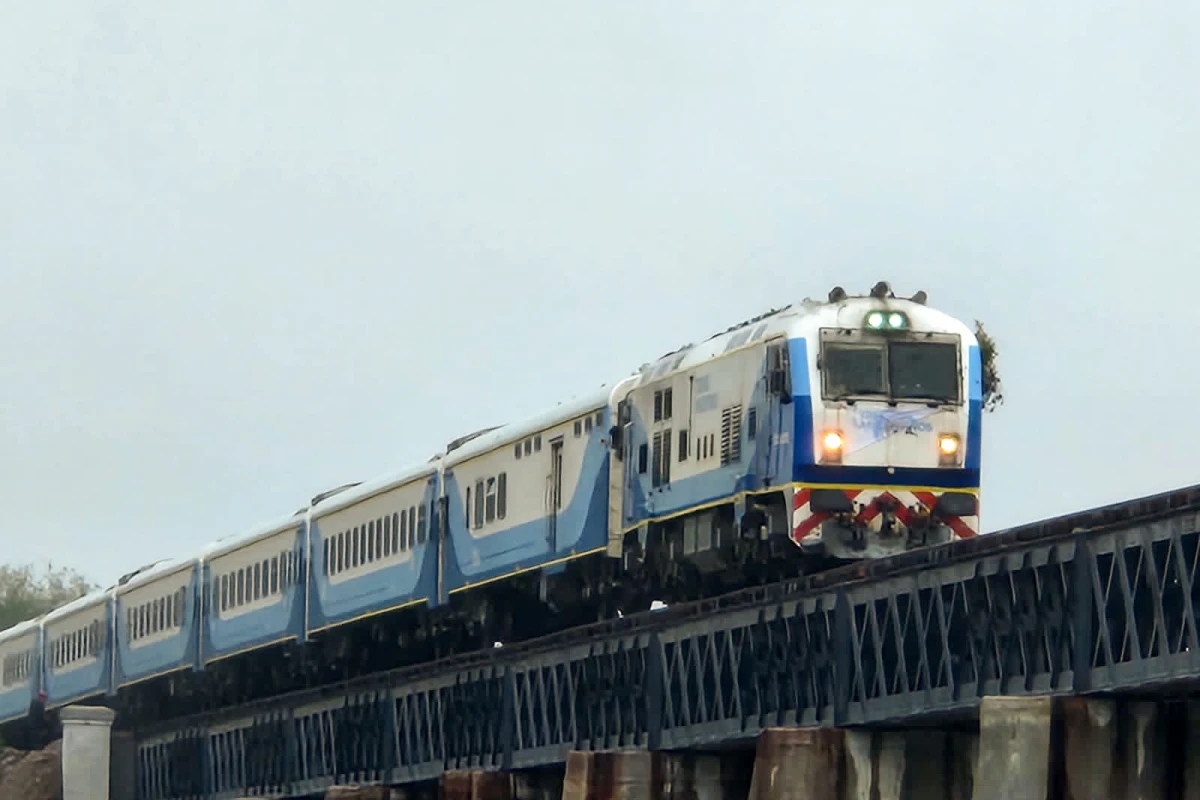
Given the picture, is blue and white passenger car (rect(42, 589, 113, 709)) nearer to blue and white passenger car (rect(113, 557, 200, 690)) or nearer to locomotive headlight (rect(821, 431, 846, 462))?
blue and white passenger car (rect(113, 557, 200, 690))

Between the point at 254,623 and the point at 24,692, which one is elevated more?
the point at 254,623

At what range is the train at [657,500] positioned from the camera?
29531 millimetres

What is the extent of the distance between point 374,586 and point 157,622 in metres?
14.4

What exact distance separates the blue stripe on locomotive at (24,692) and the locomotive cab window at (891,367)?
43.7m

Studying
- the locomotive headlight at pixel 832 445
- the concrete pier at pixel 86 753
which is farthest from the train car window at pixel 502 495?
the concrete pier at pixel 86 753

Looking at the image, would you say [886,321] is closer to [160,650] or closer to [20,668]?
[160,650]

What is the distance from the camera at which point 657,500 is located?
32438mm

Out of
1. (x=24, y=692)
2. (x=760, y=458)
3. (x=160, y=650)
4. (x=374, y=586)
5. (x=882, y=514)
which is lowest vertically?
(x=24, y=692)

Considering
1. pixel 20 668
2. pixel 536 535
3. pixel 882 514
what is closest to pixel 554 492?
pixel 536 535

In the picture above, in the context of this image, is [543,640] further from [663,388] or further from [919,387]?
[919,387]

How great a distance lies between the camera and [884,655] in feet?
83.0

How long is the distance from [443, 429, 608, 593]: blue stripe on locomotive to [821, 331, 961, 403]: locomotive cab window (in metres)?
5.15

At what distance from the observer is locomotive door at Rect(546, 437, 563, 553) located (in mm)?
36094

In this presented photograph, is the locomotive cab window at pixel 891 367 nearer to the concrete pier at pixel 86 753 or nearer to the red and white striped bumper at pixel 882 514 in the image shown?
the red and white striped bumper at pixel 882 514
